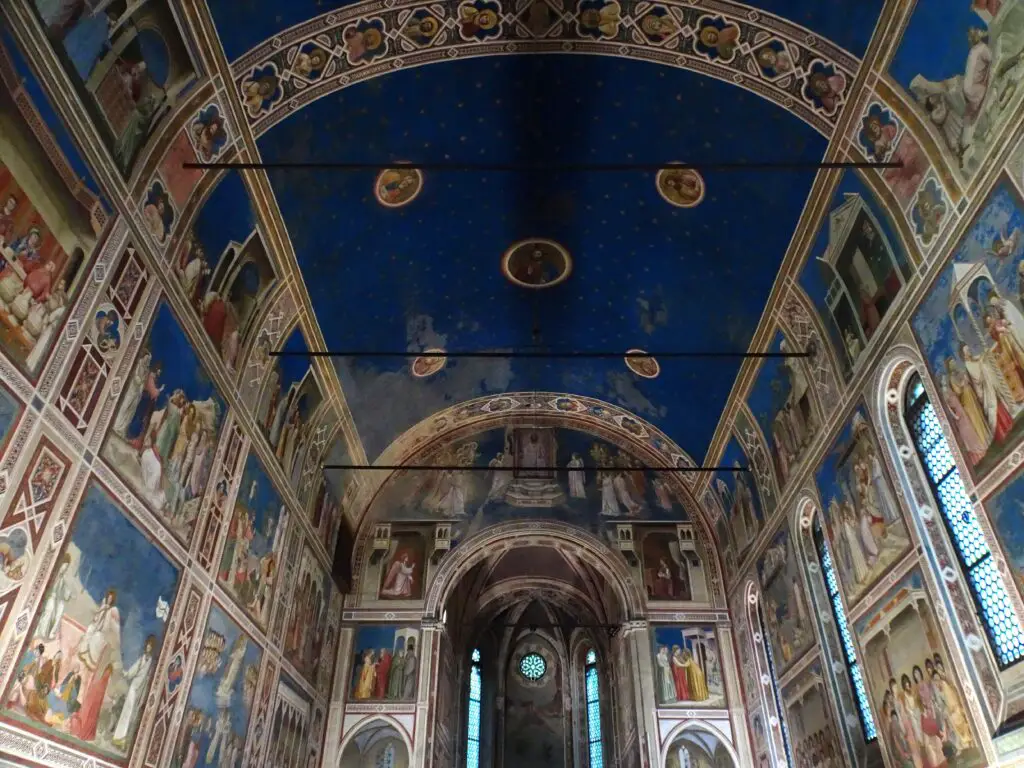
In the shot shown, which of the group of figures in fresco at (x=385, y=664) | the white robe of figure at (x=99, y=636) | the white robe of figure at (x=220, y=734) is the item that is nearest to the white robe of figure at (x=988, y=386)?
the white robe of figure at (x=99, y=636)

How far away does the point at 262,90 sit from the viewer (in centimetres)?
1077

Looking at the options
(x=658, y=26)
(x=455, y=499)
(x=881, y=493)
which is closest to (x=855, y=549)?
(x=881, y=493)

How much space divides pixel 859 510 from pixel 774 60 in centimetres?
699

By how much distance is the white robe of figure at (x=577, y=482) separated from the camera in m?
21.5

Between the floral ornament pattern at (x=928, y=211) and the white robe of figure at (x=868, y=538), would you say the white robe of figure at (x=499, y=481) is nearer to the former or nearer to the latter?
the white robe of figure at (x=868, y=538)

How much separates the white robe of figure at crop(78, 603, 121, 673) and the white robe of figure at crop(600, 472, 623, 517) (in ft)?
46.4

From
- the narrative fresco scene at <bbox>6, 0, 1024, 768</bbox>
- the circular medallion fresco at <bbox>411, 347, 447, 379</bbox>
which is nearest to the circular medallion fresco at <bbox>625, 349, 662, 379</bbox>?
the narrative fresco scene at <bbox>6, 0, 1024, 768</bbox>

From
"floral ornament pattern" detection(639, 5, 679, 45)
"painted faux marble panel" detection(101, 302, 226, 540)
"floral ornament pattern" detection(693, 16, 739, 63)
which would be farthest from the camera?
"floral ornament pattern" detection(639, 5, 679, 45)

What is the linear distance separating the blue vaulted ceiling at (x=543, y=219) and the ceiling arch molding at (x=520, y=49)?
217mm

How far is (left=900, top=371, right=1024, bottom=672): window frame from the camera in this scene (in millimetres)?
8555

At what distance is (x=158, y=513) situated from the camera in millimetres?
10203

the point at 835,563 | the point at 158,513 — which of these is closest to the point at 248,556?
the point at 158,513

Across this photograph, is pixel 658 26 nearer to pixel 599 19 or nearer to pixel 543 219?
pixel 599 19

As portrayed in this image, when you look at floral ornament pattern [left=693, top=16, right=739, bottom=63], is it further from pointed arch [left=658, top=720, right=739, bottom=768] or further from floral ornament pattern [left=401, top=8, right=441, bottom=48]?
pointed arch [left=658, top=720, right=739, bottom=768]
